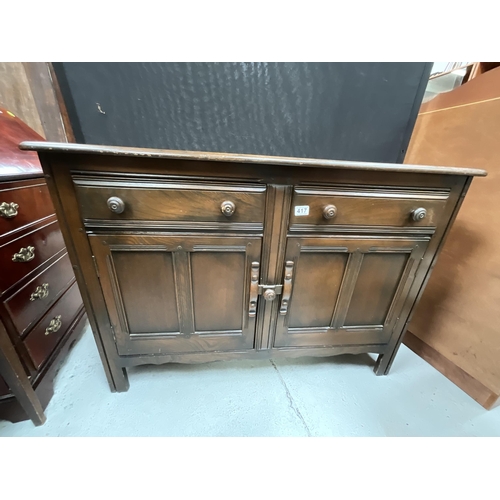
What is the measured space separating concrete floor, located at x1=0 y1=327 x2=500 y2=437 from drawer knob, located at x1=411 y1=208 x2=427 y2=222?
0.78 metres

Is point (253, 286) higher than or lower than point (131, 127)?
lower

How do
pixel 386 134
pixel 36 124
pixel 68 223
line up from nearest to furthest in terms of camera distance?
pixel 68 223, pixel 386 134, pixel 36 124

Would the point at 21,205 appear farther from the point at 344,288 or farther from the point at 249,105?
the point at 344,288

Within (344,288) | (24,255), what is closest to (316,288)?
(344,288)

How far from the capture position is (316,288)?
2.72ft

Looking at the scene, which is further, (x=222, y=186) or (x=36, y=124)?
(x=36, y=124)

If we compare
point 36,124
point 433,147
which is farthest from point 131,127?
point 433,147

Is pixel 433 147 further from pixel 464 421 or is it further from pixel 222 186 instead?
pixel 464 421

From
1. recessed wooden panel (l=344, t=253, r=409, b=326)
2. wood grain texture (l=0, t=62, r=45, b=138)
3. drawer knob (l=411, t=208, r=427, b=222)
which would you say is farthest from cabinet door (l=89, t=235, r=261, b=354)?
wood grain texture (l=0, t=62, r=45, b=138)

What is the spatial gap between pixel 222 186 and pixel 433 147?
1.08 metres

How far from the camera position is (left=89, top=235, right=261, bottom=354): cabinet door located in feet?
2.30

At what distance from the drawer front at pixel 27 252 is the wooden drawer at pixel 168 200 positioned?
12.6 inches

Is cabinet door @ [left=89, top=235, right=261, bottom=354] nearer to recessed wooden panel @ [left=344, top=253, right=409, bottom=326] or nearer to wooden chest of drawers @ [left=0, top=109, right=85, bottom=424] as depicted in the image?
wooden chest of drawers @ [left=0, top=109, right=85, bottom=424]

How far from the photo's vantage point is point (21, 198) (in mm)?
750
